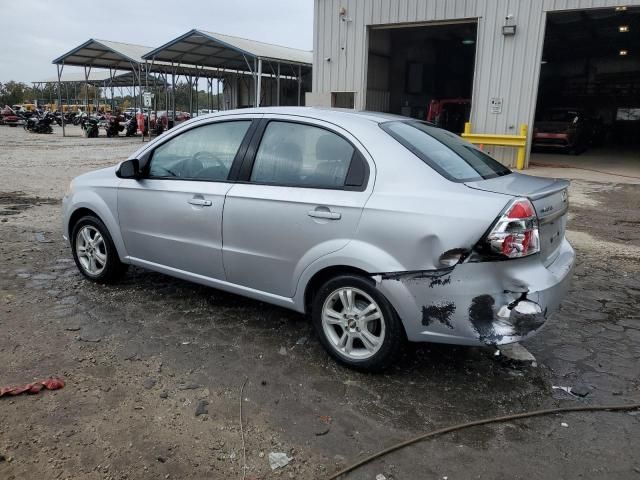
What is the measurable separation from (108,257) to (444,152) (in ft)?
10.0

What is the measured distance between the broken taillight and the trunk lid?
0.11 meters

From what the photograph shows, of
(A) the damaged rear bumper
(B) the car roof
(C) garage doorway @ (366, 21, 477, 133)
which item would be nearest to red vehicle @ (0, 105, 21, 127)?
(C) garage doorway @ (366, 21, 477, 133)

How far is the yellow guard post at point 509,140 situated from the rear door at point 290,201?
1189 centimetres

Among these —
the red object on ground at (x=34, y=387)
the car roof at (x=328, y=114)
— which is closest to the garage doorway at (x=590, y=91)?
the car roof at (x=328, y=114)

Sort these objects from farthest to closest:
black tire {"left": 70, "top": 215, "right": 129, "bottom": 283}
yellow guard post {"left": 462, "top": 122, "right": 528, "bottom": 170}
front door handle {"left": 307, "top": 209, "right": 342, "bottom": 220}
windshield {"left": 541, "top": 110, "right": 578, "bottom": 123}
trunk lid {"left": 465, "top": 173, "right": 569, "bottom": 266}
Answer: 1. windshield {"left": 541, "top": 110, "right": 578, "bottom": 123}
2. yellow guard post {"left": 462, "top": 122, "right": 528, "bottom": 170}
3. black tire {"left": 70, "top": 215, "right": 129, "bottom": 283}
4. front door handle {"left": 307, "top": 209, "right": 342, "bottom": 220}
5. trunk lid {"left": 465, "top": 173, "right": 569, "bottom": 266}

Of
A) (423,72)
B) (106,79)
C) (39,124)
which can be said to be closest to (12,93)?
(106,79)

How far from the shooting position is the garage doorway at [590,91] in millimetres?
19594

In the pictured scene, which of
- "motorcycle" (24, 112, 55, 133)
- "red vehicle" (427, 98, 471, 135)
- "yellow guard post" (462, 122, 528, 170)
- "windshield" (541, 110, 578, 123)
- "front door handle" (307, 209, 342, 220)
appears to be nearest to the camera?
"front door handle" (307, 209, 342, 220)

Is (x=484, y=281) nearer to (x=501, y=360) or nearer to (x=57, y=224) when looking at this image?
(x=501, y=360)

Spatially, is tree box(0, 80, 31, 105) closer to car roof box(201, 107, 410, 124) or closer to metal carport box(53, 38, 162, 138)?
metal carport box(53, 38, 162, 138)

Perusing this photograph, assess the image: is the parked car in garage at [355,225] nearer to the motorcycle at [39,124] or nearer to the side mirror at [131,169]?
the side mirror at [131,169]

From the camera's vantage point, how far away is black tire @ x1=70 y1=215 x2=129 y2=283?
475 centimetres

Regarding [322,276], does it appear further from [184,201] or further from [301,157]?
[184,201]

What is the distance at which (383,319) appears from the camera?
3191 millimetres
